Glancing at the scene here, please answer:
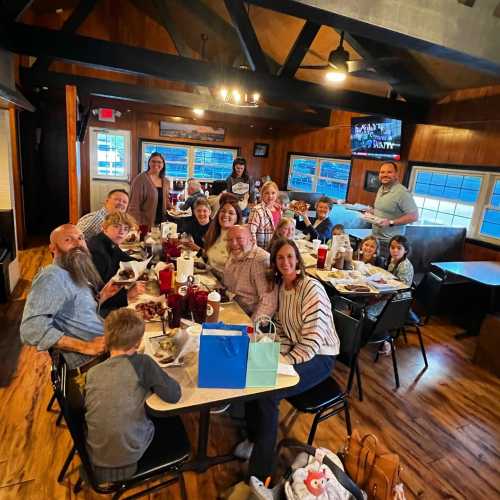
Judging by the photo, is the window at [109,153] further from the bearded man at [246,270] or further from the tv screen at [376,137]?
the bearded man at [246,270]

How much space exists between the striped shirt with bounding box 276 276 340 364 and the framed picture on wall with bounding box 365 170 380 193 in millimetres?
4686

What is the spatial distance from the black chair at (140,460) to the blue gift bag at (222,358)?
1.08 ft

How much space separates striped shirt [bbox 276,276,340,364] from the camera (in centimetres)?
186

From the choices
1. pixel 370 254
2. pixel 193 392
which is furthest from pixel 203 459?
pixel 370 254

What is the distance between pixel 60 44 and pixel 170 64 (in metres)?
1.09

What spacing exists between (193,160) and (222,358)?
7.62m

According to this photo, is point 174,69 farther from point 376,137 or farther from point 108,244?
point 376,137

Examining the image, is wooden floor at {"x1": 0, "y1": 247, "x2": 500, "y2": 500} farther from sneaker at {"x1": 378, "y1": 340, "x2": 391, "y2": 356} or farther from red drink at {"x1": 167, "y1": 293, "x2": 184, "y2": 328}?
red drink at {"x1": 167, "y1": 293, "x2": 184, "y2": 328}

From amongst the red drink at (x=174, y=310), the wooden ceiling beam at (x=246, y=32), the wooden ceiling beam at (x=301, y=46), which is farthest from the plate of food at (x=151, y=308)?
the wooden ceiling beam at (x=301, y=46)

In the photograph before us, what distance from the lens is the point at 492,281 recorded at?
11.4 feet

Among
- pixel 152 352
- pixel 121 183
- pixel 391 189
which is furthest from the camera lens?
pixel 121 183

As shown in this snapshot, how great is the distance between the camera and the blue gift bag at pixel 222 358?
137cm

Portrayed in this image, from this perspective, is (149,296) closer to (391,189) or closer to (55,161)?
(391,189)

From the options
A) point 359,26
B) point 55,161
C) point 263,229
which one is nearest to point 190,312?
point 263,229
